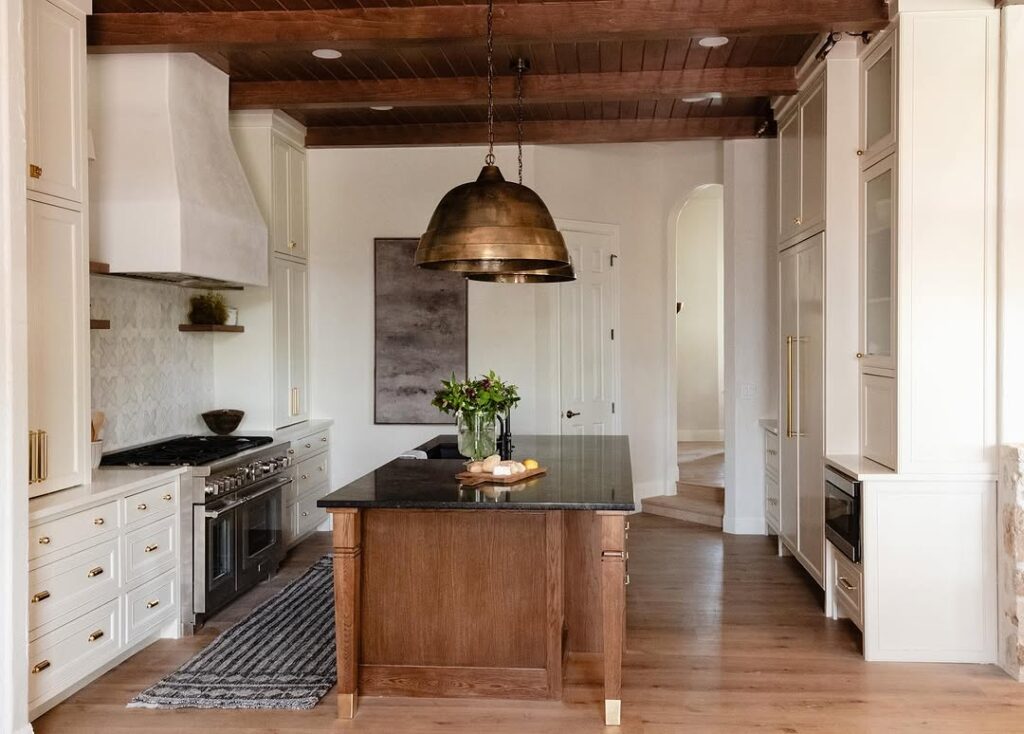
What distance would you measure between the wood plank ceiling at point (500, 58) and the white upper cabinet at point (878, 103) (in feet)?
0.61

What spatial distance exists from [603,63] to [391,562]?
3.15 metres

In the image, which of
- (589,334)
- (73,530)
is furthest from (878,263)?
(73,530)

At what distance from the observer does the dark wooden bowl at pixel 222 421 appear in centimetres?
577

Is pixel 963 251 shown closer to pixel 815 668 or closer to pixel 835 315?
pixel 835 315

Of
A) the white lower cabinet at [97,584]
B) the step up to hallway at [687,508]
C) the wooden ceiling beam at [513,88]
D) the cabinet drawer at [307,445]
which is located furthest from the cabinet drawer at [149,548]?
the step up to hallway at [687,508]

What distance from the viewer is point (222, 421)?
18.9 feet

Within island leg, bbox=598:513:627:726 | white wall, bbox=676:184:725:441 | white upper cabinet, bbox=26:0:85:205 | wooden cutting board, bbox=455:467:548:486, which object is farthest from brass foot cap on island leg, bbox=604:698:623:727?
white wall, bbox=676:184:725:441

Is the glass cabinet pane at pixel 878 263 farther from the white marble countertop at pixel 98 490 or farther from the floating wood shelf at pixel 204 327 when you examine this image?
the floating wood shelf at pixel 204 327

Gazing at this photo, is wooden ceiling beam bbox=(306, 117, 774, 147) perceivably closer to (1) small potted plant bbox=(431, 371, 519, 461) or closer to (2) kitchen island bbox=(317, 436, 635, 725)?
(1) small potted plant bbox=(431, 371, 519, 461)

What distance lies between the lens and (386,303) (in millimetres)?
6848

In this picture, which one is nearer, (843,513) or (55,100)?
(55,100)

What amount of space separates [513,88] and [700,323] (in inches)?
235

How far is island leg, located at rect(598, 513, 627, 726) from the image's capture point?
10.9 ft

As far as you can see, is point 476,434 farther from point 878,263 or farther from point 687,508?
point 687,508
